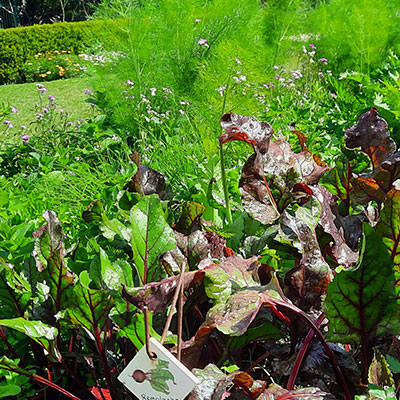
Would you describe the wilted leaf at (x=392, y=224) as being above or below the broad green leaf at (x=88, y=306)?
above

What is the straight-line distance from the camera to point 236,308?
0.87 m

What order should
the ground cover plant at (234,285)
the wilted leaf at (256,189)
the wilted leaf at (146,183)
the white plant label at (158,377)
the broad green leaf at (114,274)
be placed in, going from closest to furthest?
the white plant label at (158,377), the ground cover plant at (234,285), the broad green leaf at (114,274), the wilted leaf at (256,189), the wilted leaf at (146,183)

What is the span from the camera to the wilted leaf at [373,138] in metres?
1.37

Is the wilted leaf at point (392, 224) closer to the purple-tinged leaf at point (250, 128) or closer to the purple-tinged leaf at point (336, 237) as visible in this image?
the purple-tinged leaf at point (336, 237)

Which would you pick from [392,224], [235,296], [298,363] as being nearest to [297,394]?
[298,363]

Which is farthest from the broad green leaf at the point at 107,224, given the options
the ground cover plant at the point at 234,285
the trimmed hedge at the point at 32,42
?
the trimmed hedge at the point at 32,42

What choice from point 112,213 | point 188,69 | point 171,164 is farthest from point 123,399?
point 188,69

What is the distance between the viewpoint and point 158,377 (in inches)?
31.9

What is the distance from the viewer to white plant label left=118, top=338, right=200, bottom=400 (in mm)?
787

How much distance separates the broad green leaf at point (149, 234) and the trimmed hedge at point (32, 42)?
10147 mm

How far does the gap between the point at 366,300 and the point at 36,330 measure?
564 mm

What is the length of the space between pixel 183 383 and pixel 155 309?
0.20 m

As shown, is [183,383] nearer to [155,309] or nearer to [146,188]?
[155,309]

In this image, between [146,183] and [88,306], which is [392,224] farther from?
[146,183]
